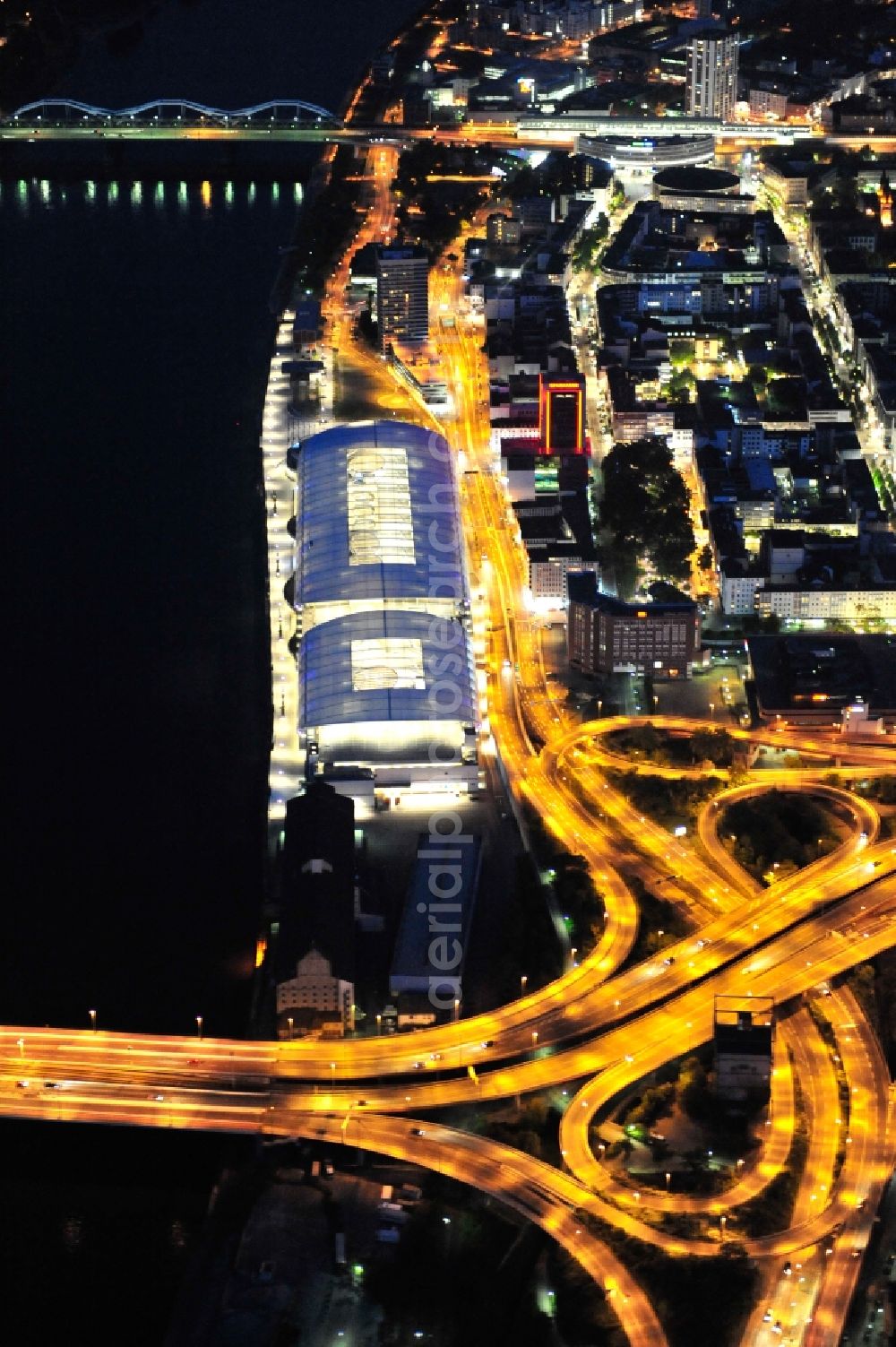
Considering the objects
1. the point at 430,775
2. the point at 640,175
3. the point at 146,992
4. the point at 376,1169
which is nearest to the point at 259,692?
the point at 430,775

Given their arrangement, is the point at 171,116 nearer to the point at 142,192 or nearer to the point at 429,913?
the point at 142,192

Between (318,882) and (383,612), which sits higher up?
(383,612)

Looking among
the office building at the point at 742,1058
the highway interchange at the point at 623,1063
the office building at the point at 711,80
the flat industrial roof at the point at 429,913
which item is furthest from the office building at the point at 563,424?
the office building at the point at 711,80

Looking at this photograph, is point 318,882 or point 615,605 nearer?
point 318,882

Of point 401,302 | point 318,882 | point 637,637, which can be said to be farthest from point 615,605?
point 401,302

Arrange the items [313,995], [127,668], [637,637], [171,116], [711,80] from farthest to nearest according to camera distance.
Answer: [171,116], [711,80], [127,668], [637,637], [313,995]

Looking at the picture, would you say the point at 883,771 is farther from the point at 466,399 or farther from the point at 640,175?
the point at 640,175

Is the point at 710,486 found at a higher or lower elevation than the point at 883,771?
higher
